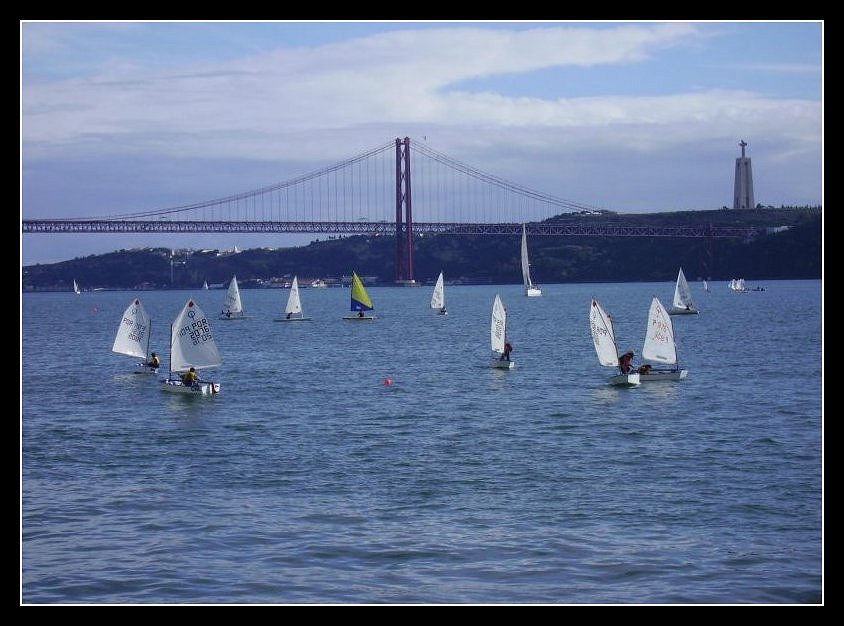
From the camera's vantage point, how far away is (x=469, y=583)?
16500 mm

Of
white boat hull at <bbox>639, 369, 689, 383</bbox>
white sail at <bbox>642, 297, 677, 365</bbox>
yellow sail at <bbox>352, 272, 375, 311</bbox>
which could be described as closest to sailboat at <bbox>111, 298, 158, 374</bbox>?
white sail at <bbox>642, 297, 677, 365</bbox>

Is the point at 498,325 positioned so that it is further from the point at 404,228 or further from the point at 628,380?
the point at 404,228

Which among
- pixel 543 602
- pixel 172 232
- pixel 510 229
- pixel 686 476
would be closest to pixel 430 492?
pixel 686 476

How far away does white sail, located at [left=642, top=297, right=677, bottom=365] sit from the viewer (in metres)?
39.6

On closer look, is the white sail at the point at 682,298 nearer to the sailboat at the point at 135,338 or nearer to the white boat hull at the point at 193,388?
the sailboat at the point at 135,338

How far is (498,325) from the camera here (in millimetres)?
47094

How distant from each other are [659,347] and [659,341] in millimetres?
220

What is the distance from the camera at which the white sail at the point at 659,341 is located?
130 ft

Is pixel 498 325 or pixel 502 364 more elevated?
pixel 498 325

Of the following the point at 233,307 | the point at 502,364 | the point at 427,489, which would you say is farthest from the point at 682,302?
the point at 427,489

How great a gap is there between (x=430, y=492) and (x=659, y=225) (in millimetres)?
179369

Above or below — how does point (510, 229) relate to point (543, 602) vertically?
above

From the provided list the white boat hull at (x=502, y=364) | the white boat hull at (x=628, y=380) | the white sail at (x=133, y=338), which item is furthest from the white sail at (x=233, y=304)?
the white boat hull at (x=628, y=380)

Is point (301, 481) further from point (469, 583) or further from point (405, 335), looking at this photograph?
point (405, 335)
